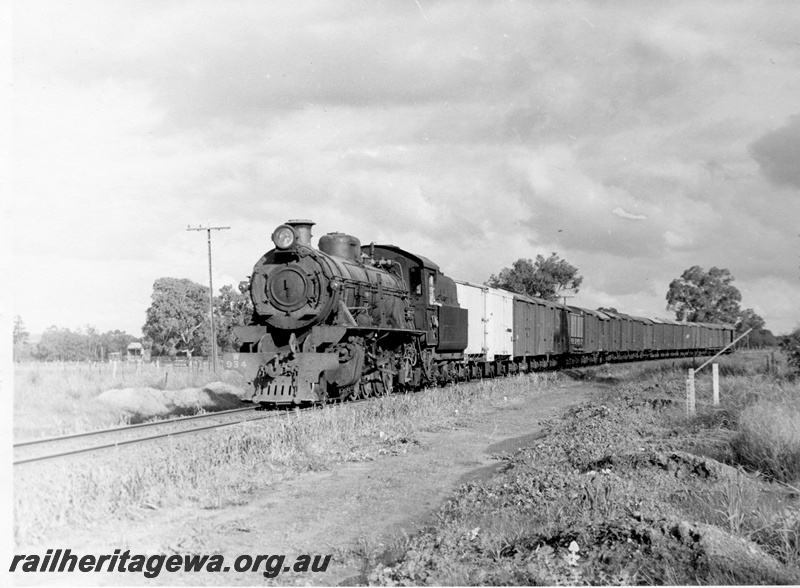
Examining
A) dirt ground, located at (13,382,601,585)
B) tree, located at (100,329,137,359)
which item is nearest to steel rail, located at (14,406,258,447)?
dirt ground, located at (13,382,601,585)

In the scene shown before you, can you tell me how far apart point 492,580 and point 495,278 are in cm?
7907

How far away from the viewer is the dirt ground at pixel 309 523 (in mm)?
5754

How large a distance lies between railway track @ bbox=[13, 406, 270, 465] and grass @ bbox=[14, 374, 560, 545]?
0.53 metres

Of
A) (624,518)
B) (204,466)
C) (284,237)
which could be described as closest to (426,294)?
(284,237)

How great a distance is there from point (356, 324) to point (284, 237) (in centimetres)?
264

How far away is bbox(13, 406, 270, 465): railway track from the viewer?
946 centimetres

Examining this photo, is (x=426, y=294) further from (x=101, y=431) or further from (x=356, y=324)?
(x=101, y=431)

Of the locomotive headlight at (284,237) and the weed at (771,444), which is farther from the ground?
the locomotive headlight at (284,237)

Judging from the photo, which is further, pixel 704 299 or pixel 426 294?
pixel 704 299

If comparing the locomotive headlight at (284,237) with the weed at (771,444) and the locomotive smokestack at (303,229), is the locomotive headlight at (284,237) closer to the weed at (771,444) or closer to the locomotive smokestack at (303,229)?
the locomotive smokestack at (303,229)

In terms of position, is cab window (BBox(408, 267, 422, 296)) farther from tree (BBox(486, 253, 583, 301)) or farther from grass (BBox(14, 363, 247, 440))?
tree (BBox(486, 253, 583, 301))

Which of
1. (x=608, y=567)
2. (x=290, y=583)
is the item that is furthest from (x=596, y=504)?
(x=290, y=583)

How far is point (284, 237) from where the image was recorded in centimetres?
1570

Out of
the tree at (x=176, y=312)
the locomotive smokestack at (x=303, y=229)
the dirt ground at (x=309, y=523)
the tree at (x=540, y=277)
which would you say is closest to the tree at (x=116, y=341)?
the tree at (x=176, y=312)
